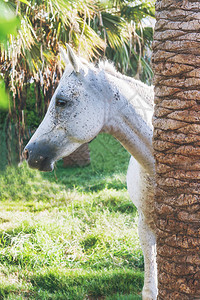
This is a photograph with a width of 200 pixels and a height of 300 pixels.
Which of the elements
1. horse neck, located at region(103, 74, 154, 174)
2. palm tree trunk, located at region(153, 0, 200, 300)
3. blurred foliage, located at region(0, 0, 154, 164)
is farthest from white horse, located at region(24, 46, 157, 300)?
blurred foliage, located at region(0, 0, 154, 164)

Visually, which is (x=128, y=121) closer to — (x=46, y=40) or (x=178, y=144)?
(x=178, y=144)

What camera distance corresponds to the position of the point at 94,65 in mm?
2260

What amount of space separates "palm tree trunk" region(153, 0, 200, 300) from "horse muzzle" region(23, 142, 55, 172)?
0.79 meters

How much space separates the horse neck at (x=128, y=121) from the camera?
2.16 metres

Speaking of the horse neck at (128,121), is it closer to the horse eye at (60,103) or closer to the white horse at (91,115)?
the white horse at (91,115)

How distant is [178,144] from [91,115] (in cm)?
76

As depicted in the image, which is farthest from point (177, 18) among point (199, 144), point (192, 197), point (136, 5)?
point (136, 5)

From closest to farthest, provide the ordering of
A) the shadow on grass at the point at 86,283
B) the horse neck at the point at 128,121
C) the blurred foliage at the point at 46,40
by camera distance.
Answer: the horse neck at the point at 128,121, the shadow on grass at the point at 86,283, the blurred foliage at the point at 46,40

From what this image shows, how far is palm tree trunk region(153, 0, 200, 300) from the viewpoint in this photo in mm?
1447

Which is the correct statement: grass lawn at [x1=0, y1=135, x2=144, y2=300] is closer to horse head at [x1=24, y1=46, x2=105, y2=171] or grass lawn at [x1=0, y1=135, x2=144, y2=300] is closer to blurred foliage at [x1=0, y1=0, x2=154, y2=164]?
blurred foliage at [x1=0, y1=0, x2=154, y2=164]

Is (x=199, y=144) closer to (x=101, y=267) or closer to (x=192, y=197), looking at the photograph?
(x=192, y=197)

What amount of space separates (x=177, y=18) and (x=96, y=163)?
867 cm

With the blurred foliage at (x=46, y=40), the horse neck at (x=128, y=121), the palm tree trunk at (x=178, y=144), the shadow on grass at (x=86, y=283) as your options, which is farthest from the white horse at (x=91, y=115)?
the blurred foliage at (x=46, y=40)

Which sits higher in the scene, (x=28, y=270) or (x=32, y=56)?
(x=32, y=56)
